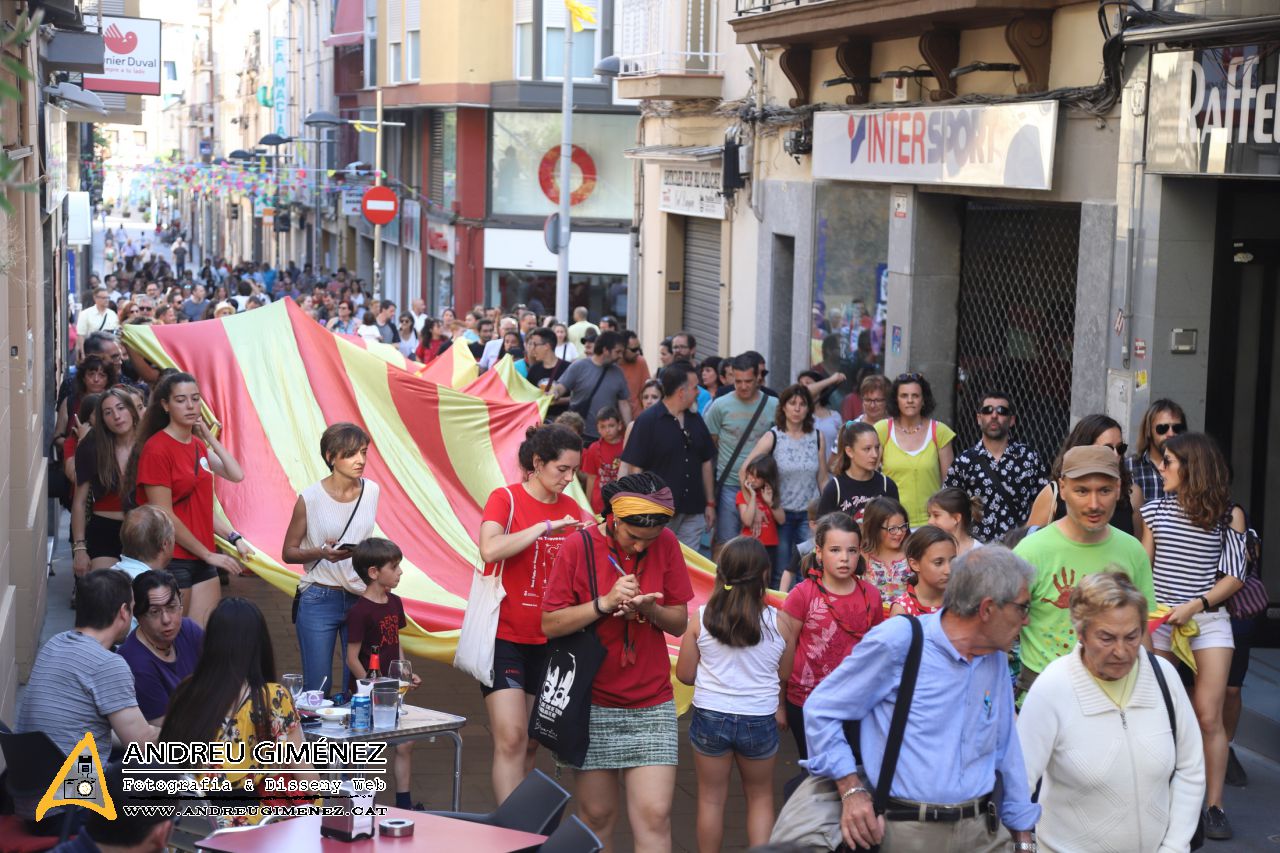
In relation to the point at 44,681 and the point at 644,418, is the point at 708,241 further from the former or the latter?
the point at 44,681

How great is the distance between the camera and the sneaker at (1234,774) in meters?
8.59

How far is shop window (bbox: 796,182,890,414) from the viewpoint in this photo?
1528cm

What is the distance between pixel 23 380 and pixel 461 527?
2.93m

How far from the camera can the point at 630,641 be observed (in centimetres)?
648

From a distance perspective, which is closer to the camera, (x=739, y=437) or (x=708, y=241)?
(x=739, y=437)

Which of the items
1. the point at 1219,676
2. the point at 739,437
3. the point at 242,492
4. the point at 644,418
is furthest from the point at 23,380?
the point at 1219,676

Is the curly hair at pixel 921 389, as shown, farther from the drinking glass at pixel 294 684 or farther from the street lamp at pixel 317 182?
the street lamp at pixel 317 182

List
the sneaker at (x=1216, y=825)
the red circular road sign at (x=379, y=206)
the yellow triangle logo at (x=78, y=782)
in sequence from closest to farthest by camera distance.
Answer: the yellow triangle logo at (x=78, y=782), the sneaker at (x=1216, y=825), the red circular road sign at (x=379, y=206)

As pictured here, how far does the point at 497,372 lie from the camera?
1458cm

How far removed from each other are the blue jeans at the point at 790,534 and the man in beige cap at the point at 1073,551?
4.31 metres

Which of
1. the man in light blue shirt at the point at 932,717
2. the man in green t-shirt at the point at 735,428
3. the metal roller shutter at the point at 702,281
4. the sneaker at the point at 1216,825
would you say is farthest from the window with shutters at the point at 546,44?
the man in light blue shirt at the point at 932,717

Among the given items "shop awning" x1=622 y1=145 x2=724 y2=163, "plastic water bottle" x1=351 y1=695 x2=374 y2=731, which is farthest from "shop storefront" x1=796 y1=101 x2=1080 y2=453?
"plastic water bottle" x1=351 y1=695 x2=374 y2=731

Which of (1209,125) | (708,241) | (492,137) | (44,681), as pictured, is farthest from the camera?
(492,137)

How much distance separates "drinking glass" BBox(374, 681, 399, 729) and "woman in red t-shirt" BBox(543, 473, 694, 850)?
892 mm
